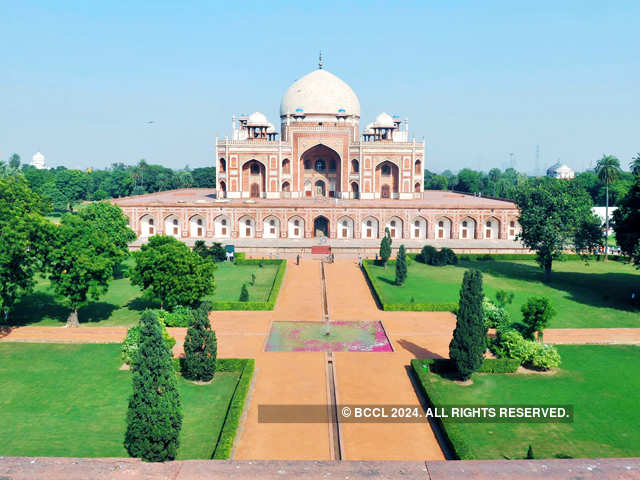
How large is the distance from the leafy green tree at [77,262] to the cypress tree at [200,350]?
7.70 m

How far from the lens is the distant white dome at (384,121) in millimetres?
60188

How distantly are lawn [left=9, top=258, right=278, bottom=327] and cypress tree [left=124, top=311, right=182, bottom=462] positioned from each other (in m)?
14.7

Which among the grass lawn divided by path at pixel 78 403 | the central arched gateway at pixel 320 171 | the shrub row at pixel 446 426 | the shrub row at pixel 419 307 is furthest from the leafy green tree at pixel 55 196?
the shrub row at pixel 446 426

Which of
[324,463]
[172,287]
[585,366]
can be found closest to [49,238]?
[172,287]

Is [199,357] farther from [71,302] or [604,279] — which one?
[604,279]

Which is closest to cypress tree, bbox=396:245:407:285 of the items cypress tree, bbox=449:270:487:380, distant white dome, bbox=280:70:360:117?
cypress tree, bbox=449:270:487:380

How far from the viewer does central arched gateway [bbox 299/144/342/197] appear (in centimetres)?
6100

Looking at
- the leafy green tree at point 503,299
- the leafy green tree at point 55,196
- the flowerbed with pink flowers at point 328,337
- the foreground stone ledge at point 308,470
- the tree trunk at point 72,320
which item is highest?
the leafy green tree at point 55,196

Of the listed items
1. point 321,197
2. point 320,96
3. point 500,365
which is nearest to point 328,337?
point 500,365

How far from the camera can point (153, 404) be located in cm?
1248

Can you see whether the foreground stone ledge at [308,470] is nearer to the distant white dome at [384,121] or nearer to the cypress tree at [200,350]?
the cypress tree at [200,350]

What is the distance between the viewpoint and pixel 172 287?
2561 cm

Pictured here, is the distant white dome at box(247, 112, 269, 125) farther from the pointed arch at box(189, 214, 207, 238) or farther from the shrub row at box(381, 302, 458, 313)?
the shrub row at box(381, 302, 458, 313)

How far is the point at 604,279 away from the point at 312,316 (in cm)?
2117
